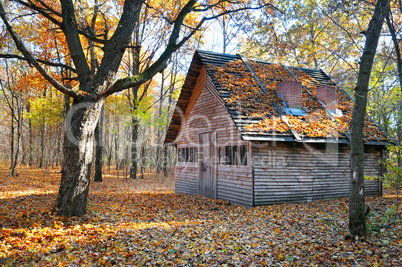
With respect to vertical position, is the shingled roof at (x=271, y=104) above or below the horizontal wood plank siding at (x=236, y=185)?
above

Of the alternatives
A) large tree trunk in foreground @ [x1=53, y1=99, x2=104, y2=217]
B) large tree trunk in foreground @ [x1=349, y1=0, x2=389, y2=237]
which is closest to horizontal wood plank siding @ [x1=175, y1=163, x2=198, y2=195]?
large tree trunk in foreground @ [x1=53, y1=99, x2=104, y2=217]

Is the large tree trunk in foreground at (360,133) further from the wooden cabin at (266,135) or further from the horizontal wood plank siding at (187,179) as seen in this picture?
the horizontal wood plank siding at (187,179)

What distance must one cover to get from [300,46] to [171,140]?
14627 millimetres

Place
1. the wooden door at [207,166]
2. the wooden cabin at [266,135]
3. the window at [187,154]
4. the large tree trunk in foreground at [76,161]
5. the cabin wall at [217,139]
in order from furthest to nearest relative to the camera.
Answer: the window at [187,154] < the wooden door at [207,166] < the cabin wall at [217,139] < the wooden cabin at [266,135] < the large tree trunk in foreground at [76,161]

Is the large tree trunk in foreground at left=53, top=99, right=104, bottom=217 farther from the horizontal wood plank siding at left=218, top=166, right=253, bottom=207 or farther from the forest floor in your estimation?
the horizontal wood plank siding at left=218, top=166, right=253, bottom=207

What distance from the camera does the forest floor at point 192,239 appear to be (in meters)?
5.04

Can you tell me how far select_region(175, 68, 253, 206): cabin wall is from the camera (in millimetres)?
10273

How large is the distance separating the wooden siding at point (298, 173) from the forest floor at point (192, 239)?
4.39 feet

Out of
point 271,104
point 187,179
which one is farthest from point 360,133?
point 187,179

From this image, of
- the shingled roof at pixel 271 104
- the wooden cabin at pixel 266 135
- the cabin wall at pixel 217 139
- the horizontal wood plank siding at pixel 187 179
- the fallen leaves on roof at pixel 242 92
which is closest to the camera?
the shingled roof at pixel 271 104

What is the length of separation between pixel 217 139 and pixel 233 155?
141 centimetres

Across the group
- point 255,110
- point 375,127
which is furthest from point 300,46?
point 255,110

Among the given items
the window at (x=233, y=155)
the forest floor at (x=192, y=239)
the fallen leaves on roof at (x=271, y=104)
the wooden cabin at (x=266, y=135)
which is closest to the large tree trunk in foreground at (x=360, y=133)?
the forest floor at (x=192, y=239)

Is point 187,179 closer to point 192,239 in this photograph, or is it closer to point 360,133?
point 192,239
